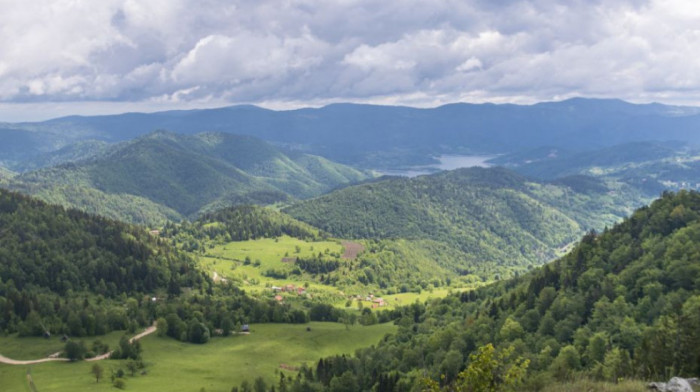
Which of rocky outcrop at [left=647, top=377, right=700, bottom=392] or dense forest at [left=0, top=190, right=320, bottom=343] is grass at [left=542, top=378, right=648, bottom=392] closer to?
rocky outcrop at [left=647, top=377, right=700, bottom=392]

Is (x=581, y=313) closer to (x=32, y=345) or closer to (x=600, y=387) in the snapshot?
(x=600, y=387)

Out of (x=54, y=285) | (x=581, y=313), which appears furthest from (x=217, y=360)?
(x=581, y=313)

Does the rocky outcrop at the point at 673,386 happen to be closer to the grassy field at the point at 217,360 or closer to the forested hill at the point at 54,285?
the grassy field at the point at 217,360

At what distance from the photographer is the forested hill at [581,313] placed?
89062mm

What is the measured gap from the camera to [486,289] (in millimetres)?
197000

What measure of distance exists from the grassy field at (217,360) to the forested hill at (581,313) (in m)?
18.2

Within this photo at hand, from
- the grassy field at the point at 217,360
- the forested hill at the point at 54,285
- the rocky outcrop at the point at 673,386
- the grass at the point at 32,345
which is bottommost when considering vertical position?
the grassy field at the point at 217,360

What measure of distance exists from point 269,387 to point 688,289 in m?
90.3

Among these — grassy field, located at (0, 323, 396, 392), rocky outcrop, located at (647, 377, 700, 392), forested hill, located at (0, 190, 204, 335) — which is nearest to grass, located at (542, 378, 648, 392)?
rocky outcrop, located at (647, 377, 700, 392)

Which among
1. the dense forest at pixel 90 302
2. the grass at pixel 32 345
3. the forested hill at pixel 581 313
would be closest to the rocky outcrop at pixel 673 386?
the forested hill at pixel 581 313

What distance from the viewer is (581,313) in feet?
368

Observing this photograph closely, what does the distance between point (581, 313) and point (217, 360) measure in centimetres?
9064

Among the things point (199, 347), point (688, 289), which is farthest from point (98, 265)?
point (688, 289)

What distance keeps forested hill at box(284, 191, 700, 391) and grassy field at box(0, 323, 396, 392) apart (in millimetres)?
18179
